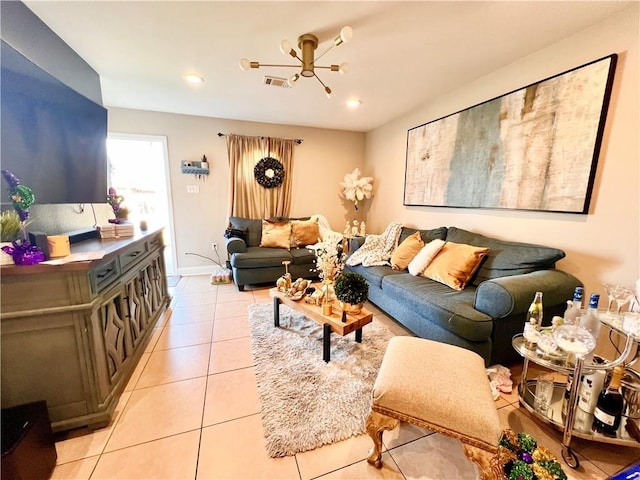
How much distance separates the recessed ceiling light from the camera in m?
2.52

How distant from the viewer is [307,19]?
1.72m

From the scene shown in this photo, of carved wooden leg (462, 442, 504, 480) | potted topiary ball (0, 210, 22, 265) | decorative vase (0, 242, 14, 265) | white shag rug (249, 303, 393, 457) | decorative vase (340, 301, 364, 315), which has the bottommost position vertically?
white shag rug (249, 303, 393, 457)

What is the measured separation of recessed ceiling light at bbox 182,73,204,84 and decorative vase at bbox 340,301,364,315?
101 inches

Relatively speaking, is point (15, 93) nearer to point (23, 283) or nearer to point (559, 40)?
point (23, 283)

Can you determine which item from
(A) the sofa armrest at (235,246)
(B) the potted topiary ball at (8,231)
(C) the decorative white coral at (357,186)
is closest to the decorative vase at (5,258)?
(B) the potted topiary ball at (8,231)

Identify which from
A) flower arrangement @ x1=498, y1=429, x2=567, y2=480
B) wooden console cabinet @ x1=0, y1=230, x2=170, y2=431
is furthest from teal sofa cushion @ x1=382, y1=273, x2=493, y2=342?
wooden console cabinet @ x1=0, y1=230, x2=170, y2=431

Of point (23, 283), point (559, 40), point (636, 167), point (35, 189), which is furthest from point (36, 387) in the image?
point (559, 40)

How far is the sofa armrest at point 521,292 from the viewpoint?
1.63 meters

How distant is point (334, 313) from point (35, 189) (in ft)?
6.72

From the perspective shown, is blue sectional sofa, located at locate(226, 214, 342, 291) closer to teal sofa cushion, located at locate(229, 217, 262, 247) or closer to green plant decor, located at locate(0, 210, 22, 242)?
teal sofa cushion, located at locate(229, 217, 262, 247)

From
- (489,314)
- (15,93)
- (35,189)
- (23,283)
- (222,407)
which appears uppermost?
(15,93)

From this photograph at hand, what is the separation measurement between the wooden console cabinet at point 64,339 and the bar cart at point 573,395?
7.40 feet

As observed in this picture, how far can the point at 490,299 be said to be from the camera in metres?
1.70

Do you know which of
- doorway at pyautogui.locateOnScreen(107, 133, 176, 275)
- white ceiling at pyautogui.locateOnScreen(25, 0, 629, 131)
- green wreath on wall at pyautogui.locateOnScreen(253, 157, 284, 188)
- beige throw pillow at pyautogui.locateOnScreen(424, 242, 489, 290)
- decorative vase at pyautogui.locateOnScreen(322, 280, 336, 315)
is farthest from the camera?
green wreath on wall at pyautogui.locateOnScreen(253, 157, 284, 188)
